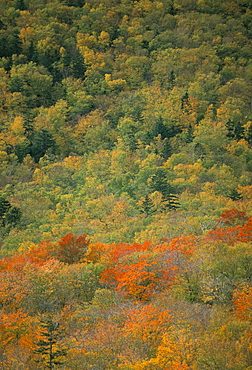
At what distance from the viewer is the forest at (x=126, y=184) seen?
31.4 meters

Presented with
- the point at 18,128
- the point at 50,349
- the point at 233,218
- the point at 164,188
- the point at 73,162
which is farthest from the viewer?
the point at 18,128

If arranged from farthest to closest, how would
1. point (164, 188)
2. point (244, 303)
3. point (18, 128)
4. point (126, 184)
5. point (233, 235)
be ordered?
1. point (18, 128)
2. point (126, 184)
3. point (164, 188)
4. point (233, 235)
5. point (244, 303)

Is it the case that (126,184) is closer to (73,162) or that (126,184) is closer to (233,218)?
(73,162)

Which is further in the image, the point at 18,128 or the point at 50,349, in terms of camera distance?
the point at 18,128

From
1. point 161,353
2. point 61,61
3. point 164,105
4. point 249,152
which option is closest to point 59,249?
point 161,353

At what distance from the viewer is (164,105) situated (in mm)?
116375

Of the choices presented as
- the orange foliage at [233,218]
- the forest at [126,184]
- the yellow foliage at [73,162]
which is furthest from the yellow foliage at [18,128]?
the orange foliage at [233,218]

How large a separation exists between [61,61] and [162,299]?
112 metres

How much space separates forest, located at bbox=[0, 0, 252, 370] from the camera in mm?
31422

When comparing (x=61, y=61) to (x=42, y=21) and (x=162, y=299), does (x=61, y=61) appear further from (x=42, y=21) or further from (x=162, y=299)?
(x=162, y=299)

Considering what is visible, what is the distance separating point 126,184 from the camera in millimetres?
93438

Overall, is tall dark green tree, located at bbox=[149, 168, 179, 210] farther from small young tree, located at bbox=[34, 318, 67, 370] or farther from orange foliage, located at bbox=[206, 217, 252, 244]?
small young tree, located at bbox=[34, 318, 67, 370]

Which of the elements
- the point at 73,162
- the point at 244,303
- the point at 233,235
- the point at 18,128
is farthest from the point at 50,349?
the point at 18,128

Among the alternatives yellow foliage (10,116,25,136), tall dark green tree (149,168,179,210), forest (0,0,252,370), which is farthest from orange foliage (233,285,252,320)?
yellow foliage (10,116,25,136)
